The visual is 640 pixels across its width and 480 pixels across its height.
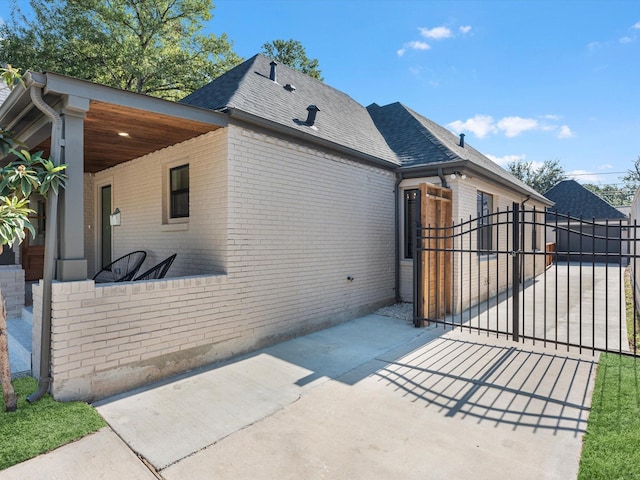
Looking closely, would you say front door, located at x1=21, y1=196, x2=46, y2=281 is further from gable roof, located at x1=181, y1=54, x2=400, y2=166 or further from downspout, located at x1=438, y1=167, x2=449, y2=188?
downspout, located at x1=438, y1=167, x2=449, y2=188

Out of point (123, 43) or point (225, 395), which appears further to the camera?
point (123, 43)

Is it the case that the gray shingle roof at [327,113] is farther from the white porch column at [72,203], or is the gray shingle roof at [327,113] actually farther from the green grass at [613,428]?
the green grass at [613,428]

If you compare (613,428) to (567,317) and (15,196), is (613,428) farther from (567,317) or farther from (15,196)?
(15,196)

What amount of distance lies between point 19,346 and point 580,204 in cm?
3162

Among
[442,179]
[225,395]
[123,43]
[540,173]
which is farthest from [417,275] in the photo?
[540,173]

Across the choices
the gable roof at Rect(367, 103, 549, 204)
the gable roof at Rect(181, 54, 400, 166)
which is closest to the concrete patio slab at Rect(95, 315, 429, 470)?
the gable roof at Rect(181, 54, 400, 166)

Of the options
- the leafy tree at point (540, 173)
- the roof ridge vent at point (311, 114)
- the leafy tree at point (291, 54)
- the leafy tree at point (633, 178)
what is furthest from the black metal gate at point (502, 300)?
the leafy tree at point (633, 178)

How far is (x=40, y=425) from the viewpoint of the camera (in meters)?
3.17

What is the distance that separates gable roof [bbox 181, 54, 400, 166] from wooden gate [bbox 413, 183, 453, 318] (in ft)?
5.10

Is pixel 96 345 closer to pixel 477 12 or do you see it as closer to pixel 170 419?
pixel 170 419

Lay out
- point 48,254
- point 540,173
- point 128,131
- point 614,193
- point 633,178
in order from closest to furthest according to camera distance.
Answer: point 48,254
point 128,131
point 540,173
point 633,178
point 614,193

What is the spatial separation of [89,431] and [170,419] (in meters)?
0.67

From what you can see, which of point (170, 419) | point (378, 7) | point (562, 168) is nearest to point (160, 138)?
point (170, 419)

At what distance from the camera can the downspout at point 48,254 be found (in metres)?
3.62
